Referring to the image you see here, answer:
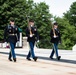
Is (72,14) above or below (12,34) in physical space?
above

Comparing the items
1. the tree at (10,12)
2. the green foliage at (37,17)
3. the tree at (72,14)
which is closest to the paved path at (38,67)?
the green foliage at (37,17)

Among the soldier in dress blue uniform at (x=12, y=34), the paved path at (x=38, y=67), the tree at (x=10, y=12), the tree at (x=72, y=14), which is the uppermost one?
the tree at (x=72, y=14)

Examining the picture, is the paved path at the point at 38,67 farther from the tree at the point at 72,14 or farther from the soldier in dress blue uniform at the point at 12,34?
the tree at the point at 72,14

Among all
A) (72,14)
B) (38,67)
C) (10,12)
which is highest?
(72,14)

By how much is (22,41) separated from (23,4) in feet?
110

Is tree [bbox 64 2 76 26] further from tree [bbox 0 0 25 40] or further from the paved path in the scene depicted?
the paved path

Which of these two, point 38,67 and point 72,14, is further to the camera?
point 72,14

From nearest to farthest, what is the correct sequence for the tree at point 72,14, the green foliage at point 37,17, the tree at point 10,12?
the tree at point 10,12, the green foliage at point 37,17, the tree at point 72,14

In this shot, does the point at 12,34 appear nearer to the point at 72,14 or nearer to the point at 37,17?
the point at 37,17

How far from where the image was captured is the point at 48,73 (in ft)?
30.5

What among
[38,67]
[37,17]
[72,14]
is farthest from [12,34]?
[72,14]

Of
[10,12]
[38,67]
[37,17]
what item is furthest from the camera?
[37,17]

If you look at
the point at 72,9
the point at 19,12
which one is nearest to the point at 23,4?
the point at 19,12

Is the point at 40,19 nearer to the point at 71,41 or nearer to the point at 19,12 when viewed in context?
the point at 71,41
